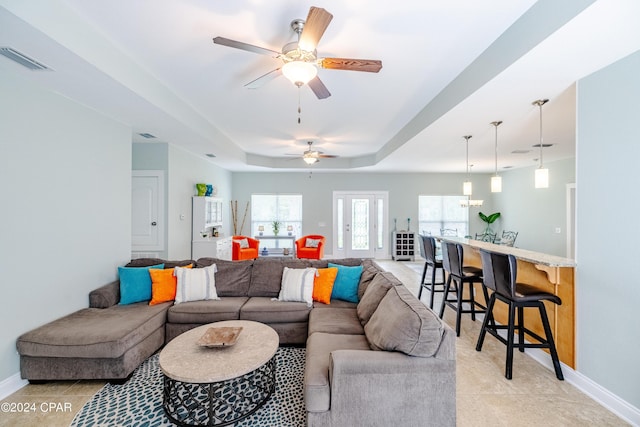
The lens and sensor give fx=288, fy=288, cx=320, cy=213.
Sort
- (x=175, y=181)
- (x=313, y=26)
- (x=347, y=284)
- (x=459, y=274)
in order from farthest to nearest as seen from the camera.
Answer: (x=175, y=181) → (x=459, y=274) → (x=347, y=284) → (x=313, y=26)

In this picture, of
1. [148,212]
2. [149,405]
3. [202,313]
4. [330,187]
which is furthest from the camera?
[330,187]

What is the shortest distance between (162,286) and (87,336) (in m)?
0.89

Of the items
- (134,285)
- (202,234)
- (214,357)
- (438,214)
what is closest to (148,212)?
(202,234)

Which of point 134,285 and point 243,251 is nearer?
point 134,285

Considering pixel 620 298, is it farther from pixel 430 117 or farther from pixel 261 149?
pixel 261 149

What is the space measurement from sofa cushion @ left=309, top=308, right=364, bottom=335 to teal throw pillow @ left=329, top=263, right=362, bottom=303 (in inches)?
9.9

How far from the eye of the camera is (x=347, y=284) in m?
3.32

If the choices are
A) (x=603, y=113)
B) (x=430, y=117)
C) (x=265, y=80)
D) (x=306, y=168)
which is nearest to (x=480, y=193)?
(x=306, y=168)

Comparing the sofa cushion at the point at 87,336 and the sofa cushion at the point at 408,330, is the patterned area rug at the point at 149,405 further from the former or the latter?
the sofa cushion at the point at 408,330

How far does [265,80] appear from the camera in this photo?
250 cm

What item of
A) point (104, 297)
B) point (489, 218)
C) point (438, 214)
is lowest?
point (104, 297)

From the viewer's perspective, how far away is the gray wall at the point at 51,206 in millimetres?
2361

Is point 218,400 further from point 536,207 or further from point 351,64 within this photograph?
point 536,207

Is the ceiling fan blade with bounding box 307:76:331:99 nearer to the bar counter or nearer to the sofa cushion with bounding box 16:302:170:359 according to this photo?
the bar counter
